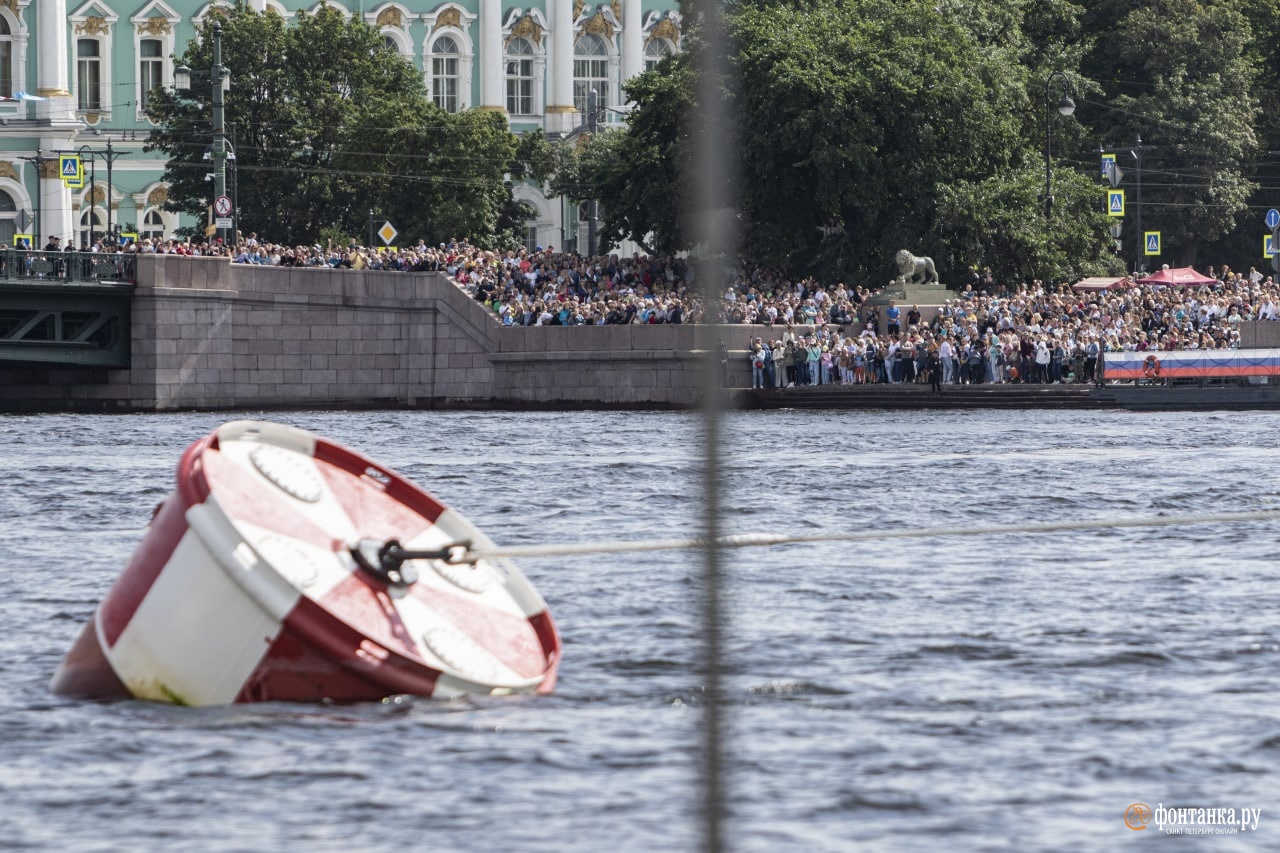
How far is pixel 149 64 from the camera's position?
227ft

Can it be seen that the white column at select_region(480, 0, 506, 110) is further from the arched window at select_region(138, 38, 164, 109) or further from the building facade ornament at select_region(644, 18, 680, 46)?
the arched window at select_region(138, 38, 164, 109)

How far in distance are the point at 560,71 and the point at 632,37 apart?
2.35 m

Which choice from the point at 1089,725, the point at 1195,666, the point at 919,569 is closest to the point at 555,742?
the point at 1089,725

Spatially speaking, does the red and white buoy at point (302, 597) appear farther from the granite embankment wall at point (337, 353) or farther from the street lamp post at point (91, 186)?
the street lamp post at point (91, 186)

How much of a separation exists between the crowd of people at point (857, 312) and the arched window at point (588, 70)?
24965mm

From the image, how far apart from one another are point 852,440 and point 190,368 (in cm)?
1767

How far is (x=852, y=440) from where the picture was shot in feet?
107

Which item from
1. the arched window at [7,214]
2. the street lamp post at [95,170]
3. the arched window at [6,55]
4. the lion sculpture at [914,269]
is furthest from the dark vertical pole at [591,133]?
the arched window at [6,55]

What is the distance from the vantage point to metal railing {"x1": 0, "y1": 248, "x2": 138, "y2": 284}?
42188 mm

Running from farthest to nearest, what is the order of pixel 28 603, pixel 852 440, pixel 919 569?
1. pixel 852 440
2. pixel 919 569
3. pixel 28 603

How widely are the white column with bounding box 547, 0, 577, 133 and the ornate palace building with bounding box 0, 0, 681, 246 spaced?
0.04 meters

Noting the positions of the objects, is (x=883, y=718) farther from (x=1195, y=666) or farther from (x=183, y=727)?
(x=183, y=727)

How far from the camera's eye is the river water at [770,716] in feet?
27.8

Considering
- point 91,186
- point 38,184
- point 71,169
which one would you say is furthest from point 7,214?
point 71,169
